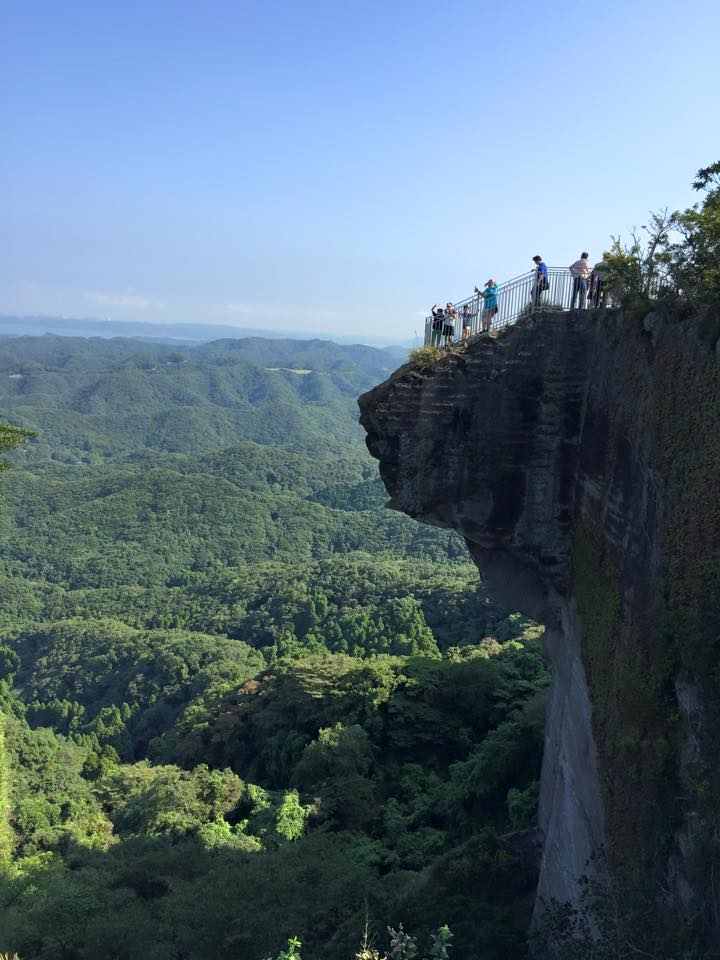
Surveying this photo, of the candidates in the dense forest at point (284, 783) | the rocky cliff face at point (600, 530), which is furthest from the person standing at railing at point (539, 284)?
the dense forest at point (284, 783)

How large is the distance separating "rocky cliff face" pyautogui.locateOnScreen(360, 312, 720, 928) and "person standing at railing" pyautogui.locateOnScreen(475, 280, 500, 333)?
808 millimetres

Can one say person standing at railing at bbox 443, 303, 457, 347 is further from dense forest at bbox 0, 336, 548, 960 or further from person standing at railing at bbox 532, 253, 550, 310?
dense forest at bbox 0, 336, 548, 960

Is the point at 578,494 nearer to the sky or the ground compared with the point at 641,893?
nearer to the sky

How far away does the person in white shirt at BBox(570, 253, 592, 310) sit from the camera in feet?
47.0

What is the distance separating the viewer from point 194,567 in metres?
125

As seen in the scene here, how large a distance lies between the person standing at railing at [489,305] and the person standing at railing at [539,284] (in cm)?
94

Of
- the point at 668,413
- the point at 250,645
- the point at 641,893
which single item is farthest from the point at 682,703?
the point at 250,645

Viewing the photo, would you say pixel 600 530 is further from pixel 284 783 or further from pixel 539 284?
pixel 284 783

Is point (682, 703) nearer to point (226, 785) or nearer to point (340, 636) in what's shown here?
point (226, 785)

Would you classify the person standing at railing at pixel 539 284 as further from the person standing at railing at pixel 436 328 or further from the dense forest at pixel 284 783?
the dense forest at pixel 284 783

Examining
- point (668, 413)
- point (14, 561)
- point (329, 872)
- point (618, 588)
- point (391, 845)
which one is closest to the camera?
point (668, 413)

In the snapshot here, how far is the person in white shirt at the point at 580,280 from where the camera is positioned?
14320mm

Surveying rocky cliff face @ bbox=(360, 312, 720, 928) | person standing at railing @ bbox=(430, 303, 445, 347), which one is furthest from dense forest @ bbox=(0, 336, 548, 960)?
person standing at railing @ bbox=(430, 303, 445, 347)

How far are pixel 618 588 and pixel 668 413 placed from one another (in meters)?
3.18
